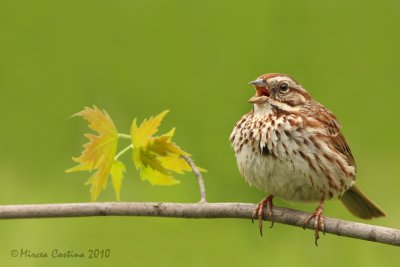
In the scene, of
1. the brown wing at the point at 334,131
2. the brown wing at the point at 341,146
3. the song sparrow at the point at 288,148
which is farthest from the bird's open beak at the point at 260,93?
the brown wing at the point at 341,146

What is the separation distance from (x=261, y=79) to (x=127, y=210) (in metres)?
1.15

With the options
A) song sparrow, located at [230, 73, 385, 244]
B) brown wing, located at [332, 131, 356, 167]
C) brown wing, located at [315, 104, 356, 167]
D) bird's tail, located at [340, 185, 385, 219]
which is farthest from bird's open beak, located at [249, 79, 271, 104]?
bird's tail, located at [340, 185, 385, 219]

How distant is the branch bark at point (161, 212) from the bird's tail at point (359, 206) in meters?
1.32

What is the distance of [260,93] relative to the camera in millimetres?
4031

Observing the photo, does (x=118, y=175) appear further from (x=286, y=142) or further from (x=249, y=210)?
(x=286, y=142)

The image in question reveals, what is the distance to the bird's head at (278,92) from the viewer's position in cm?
395

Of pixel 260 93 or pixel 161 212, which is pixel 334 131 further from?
pixel 161 212

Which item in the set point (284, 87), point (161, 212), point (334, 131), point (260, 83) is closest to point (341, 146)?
point (334, 131)

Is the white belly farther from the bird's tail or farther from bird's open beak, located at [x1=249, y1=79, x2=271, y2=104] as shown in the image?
the bird's tail

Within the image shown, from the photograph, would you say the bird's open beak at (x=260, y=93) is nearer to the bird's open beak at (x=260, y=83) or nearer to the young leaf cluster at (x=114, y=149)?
the bird's open beak at (x=260, y=83)

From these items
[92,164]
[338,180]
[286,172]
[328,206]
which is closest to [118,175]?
[92,164]

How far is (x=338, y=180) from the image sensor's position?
4039 mm

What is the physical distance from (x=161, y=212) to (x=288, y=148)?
36.5 inches

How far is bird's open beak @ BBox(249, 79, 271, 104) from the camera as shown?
3910 millimetres
